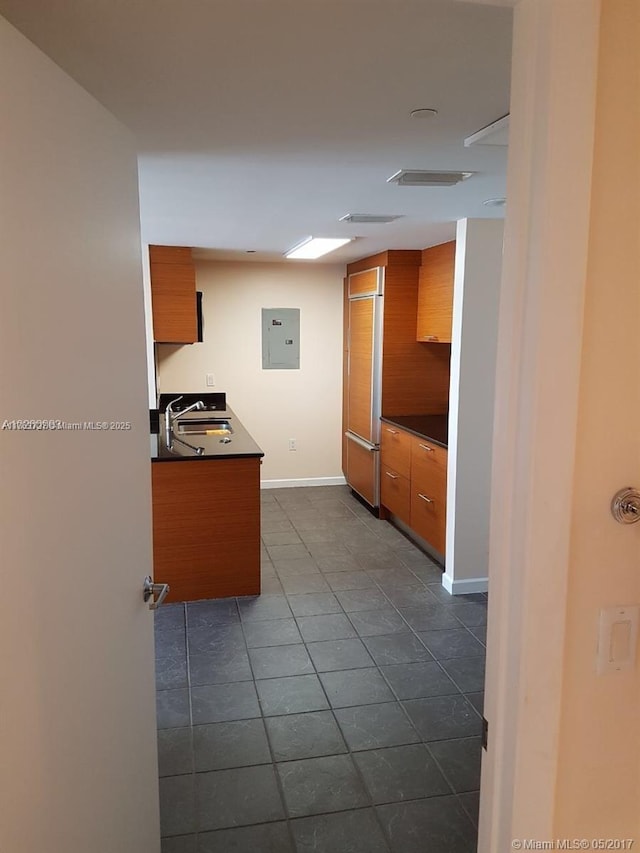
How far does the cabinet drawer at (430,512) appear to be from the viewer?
160 inches

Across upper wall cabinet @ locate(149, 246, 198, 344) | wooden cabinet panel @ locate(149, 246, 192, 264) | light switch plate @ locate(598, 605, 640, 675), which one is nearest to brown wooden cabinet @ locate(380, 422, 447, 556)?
upper wall cabinet @ locate(149, 246, 198, 344)

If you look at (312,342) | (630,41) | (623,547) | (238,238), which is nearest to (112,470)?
(623,547)

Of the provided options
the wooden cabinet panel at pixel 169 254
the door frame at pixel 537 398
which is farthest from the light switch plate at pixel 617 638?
the wooden cabinet panel at pixel 169 254

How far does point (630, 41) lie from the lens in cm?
92

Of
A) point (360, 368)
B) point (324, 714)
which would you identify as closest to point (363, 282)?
point (360, 368)

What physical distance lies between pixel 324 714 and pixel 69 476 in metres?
1.91

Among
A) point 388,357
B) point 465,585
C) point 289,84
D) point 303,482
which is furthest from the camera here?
point 303,482

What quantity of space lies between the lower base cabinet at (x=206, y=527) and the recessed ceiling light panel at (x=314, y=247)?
1.65 m

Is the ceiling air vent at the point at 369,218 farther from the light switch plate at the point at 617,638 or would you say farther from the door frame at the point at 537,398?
the light switch plate at the point at 617,638

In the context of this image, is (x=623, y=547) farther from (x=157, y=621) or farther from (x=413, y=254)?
(x=413, y=254)

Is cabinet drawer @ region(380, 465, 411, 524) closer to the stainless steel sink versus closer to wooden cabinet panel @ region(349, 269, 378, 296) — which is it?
the stainless steel sink

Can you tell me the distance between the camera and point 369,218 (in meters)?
3.34

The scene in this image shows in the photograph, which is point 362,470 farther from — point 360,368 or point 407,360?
point 407,360

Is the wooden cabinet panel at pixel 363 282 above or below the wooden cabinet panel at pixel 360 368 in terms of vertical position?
above
